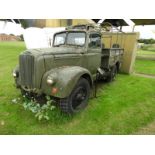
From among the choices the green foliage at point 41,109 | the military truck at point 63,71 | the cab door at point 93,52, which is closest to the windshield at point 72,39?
the military truck at point 63,71

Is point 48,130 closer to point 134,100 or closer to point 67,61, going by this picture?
point 67,61

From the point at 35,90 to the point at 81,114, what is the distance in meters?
1.26

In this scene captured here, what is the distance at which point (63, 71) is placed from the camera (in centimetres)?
386

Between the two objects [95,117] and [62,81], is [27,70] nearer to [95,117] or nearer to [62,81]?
[62,81]

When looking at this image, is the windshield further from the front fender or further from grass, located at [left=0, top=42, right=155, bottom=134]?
grass, located at [left=0, top=42, right=155, bottom=134]

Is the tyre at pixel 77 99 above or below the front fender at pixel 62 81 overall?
below

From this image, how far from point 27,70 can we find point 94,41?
8.23 ft

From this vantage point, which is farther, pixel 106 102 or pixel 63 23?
pixel 63 23

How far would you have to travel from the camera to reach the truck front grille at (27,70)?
3.73 m

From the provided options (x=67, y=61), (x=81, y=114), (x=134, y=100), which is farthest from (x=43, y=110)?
(x=134, y=100)

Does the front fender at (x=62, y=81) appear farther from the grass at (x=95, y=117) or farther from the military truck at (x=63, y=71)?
the grass at (x=95, y=117)

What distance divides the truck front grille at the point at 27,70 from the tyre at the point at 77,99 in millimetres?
875

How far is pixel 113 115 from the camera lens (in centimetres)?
416

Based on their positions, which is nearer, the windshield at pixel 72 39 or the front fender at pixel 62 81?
the front fender at pixel 62 81
